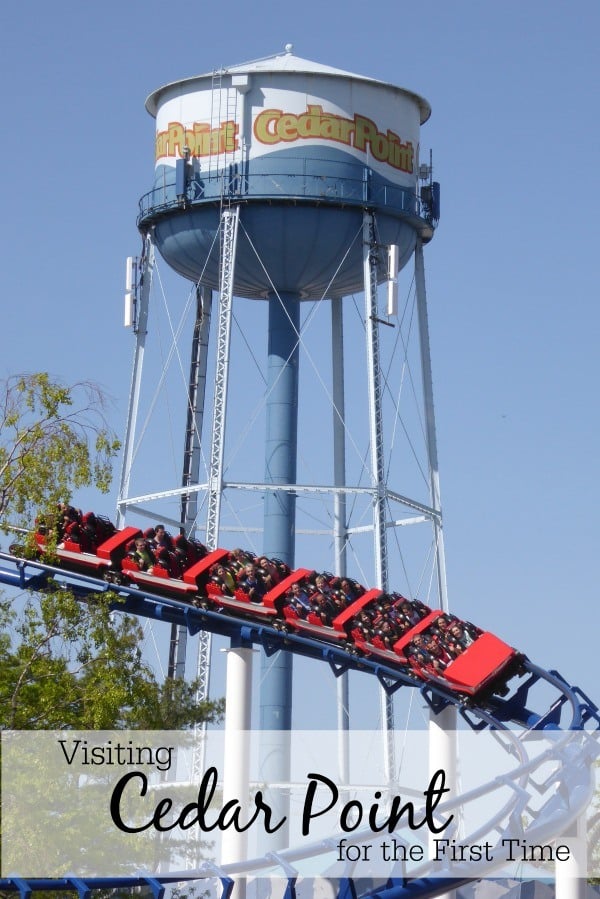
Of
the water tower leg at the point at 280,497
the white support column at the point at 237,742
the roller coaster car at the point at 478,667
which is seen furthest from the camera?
the water tower leg at the point at 280,497

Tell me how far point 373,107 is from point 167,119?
195 inches

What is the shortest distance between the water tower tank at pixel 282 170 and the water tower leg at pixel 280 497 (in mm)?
1740

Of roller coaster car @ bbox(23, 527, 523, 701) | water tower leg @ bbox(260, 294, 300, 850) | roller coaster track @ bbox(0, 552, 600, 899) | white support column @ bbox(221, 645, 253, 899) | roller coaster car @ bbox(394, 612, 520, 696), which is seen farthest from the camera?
water tower leg @ bbox(260, 294, 300, 850)

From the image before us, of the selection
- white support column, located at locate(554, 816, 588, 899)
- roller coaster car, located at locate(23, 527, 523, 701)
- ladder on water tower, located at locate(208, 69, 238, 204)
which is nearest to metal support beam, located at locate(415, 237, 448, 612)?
ladder on water tower, located at locate(208, 69, 238, 204)

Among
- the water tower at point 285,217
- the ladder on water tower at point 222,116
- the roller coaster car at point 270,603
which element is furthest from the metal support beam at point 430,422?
the roller coaster car at point 270,603

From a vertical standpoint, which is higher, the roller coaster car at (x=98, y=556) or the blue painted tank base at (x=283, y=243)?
the blue painted tank base at (x=283, y=243)

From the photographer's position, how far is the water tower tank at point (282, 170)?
42844mm

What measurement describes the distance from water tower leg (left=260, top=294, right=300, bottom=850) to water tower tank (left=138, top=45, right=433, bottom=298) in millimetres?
1740

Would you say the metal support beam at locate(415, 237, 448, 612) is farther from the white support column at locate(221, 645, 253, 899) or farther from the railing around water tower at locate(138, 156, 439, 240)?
the white support column at locate(221, 645, 253, 899)

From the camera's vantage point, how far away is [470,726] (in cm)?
3238

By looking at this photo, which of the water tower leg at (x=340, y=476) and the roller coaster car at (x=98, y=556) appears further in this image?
the water tower leg at (x=340, y=476)

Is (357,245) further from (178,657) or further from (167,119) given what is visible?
(178,657)

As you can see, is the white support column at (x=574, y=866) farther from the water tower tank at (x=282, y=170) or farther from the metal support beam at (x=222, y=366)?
the water tower tank at (x=282, y=170)

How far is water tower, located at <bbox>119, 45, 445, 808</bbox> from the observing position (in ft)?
140
